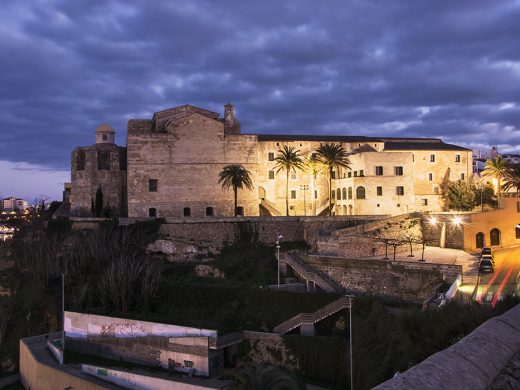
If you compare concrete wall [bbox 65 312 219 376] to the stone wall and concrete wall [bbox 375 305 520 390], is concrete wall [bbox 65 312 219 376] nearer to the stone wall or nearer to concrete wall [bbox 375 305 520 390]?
the stone wall

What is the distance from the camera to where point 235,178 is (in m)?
46.6

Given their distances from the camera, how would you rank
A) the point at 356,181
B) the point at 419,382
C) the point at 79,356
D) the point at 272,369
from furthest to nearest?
1. the point at 356,181
2. the point at 79,356
3. the point at 272,369
4. the point at 419,382

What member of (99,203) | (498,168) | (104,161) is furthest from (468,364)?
(104,161)

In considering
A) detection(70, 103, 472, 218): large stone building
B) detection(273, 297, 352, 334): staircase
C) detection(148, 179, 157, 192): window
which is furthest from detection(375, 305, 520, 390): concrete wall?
detection(148, 179, 157, 192): window

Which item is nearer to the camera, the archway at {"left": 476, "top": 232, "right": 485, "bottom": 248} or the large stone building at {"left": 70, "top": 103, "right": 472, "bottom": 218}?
the archway at {"left": 476, "top": 232, "right": 485, "bottom": 248}

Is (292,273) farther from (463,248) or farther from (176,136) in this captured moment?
(176,136)

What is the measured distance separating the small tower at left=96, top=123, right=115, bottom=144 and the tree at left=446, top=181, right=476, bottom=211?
1510 inches

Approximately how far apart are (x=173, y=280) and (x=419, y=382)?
33.2 meters

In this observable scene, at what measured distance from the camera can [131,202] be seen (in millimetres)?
48188

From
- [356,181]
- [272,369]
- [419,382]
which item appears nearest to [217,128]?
[356,181]

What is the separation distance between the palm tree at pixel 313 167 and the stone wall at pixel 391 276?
2120 cm

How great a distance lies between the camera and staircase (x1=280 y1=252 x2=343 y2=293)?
3034 centimetres

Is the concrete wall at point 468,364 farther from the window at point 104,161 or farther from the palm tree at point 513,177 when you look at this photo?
the window at point 104,161

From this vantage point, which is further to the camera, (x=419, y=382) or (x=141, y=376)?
(x=141, y=376)
